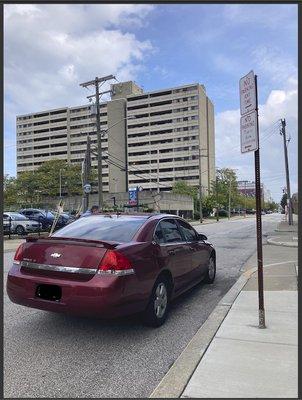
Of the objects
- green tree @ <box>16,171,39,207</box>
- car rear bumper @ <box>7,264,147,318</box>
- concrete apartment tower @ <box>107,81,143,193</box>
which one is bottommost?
car rear bumper @ <box>7,264,147,318</box>

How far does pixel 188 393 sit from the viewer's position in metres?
3.55

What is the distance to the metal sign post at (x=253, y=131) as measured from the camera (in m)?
5.30

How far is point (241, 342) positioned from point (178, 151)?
386 ft

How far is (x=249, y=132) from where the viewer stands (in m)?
5.43

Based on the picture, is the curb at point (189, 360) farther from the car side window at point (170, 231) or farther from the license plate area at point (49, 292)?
the license plate area at point (49, 292)

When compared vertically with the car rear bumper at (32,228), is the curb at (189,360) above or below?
below

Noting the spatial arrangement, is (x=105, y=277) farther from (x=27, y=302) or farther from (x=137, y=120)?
(x=137, y=120)

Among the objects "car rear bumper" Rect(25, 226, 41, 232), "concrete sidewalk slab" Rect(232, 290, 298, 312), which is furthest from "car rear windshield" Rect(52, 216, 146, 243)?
"car rear bumper" Rect(25, 226, 41, 232)

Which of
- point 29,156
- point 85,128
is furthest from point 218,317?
point 29,156

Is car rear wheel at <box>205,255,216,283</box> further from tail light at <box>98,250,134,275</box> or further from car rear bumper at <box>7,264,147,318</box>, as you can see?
tail light at <box>98,250,134,275</box>

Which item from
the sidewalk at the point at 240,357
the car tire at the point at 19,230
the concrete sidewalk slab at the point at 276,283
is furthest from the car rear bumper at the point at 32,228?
the sidewalk at the point at 240,357

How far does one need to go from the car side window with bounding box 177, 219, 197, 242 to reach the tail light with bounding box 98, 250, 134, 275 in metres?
2.34

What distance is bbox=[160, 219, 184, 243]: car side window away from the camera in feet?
21.0

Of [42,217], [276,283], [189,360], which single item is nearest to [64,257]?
[189,360]
